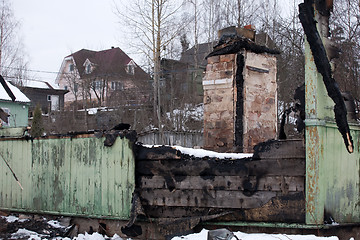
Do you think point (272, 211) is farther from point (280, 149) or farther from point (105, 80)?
point (105, 80)

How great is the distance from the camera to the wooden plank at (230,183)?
493 cm

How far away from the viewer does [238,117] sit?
24.9ft

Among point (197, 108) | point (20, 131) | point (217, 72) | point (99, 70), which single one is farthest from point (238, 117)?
point (99, 70)

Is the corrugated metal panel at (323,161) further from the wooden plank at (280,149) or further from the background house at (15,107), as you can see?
the background house at (15,107)

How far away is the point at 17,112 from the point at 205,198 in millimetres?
25995

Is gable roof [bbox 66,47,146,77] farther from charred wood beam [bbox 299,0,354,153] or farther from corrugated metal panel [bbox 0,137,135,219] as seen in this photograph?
charred wood beam [bbox 299,0,354,153]

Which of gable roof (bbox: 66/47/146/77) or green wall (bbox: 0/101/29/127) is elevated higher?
gable roof (bbox: 66/47/146/77)

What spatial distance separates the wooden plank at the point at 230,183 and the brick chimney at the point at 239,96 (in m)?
2.30

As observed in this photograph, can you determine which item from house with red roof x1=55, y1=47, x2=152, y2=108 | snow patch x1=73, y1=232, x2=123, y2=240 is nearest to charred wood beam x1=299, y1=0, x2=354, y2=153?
snow patch x1=73, y1=232, x2=123, y2=240

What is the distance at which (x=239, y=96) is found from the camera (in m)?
7.55

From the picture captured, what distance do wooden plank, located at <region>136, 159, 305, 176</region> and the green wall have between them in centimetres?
2428

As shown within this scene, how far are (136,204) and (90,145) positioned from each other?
4.80 feet

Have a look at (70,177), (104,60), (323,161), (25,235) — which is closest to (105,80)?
(104,60)

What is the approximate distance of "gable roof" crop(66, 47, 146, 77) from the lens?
3734cm
